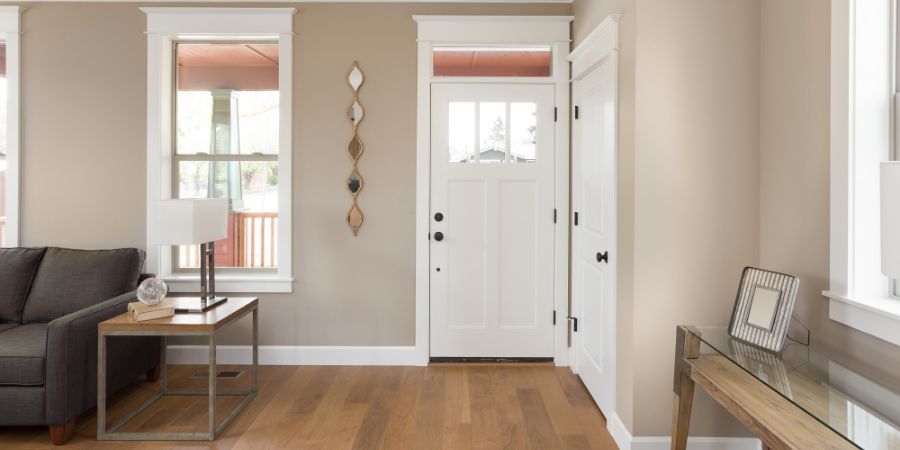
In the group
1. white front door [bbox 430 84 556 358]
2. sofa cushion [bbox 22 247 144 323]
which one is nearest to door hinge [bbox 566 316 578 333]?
white front door [bbox 430 84 556 358]

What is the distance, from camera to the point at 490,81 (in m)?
3.94

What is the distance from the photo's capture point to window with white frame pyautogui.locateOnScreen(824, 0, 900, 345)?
1.95 meters

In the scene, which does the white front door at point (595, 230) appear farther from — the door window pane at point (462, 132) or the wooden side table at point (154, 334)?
the wooden side table at point (154, 334)

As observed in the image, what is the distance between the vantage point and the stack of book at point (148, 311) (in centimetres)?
283

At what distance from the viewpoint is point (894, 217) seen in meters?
1.20

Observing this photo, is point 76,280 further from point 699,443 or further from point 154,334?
point 699,443

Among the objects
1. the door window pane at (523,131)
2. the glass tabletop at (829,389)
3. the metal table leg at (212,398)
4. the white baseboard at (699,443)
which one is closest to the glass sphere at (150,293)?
the metal table leg at (212,398)

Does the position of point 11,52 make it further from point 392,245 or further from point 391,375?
point 391,375

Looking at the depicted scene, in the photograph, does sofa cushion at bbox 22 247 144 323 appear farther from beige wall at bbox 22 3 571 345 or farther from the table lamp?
the table lamp

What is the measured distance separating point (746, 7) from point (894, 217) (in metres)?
1.72

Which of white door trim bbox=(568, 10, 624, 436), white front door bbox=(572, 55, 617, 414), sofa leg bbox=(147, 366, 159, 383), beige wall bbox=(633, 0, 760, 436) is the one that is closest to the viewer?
beige wall bbox=(633, 0, 760, 436)

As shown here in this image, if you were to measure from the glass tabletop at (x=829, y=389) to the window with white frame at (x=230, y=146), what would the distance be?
297cm

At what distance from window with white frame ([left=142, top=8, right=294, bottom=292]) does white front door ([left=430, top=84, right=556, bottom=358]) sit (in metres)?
1.13

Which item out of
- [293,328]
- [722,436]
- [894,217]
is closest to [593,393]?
[722,436]
